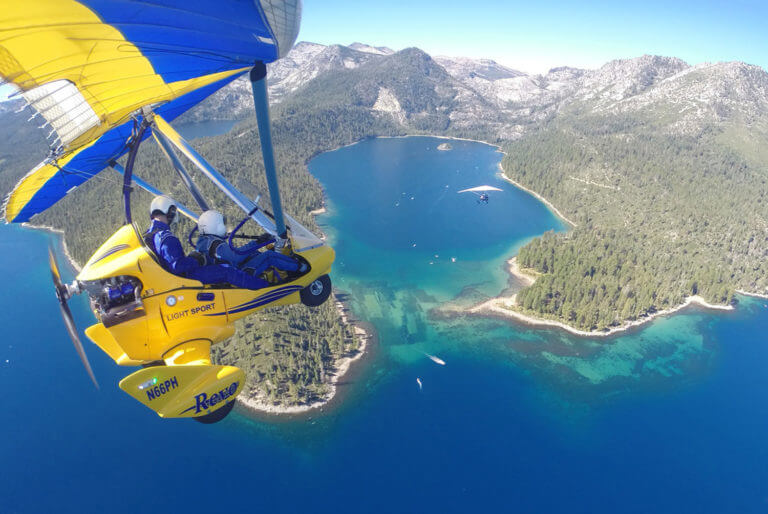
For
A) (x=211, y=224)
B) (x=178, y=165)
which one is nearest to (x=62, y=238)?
(x=178, y=165)

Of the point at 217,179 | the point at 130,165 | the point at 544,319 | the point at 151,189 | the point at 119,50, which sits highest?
the point at 119,50

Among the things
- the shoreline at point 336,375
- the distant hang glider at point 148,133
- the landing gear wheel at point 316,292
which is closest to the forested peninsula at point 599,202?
the shoreline at point 336,375

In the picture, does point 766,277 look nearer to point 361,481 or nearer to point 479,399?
point 479,399

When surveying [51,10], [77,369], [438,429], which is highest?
[51,10]

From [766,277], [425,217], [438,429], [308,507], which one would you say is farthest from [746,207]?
[308,507]

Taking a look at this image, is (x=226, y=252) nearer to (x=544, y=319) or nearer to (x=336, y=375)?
(x=336, y=375)

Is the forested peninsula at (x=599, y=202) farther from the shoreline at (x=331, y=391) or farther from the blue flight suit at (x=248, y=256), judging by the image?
the blue flight suit at (x=248, y=256)
